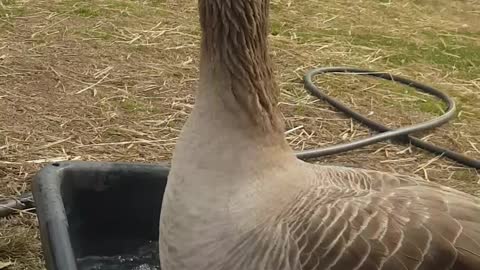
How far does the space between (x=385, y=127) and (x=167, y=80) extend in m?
1.01

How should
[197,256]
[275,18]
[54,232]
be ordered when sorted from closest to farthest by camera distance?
[197,256], [54,232], [275,18]

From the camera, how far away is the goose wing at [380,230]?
1.40 m

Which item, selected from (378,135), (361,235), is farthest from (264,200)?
(378,135)

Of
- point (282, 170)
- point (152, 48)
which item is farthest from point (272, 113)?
point (152, 48)

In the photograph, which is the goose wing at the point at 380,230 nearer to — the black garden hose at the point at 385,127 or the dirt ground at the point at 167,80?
the dirt ground at the point at 167,80

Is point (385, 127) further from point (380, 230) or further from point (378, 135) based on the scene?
point (380, 230)

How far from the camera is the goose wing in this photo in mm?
1398

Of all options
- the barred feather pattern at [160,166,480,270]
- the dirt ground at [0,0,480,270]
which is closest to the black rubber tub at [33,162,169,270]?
the dirt ground at [0,0,480,270]

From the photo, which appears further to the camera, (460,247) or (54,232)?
(54,232)

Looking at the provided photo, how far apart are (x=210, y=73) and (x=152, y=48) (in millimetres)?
2359

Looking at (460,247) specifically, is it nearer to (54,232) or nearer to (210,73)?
(210,73)

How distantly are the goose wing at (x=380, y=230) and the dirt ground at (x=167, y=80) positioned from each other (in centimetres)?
104

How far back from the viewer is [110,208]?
92.3 inches

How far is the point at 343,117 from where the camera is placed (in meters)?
3.33
